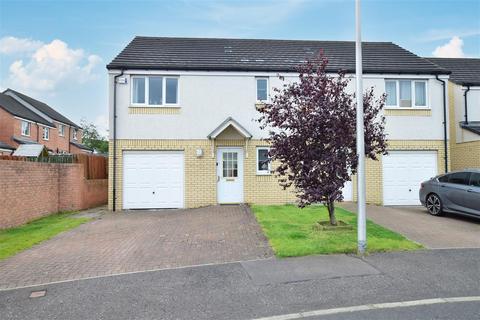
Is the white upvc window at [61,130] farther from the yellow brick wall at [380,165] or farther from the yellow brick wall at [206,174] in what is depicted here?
the yellow brick wall at [380,165]

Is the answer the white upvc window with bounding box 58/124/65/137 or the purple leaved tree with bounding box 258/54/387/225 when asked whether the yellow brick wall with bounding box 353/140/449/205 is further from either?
the white upvc window with bounding box 58/124/65/137

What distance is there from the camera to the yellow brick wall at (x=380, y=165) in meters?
14.6

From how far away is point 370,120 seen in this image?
8734 mm

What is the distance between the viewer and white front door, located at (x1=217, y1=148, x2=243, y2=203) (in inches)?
562

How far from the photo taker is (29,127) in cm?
3619

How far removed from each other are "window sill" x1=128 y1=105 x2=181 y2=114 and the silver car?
9.29 metres

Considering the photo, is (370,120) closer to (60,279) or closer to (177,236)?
(177,236)

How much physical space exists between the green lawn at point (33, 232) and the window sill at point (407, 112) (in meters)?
12.0

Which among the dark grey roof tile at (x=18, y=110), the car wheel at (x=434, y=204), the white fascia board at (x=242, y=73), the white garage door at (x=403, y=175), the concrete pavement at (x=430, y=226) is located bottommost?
the concrete pavement at (x=430, y=226)

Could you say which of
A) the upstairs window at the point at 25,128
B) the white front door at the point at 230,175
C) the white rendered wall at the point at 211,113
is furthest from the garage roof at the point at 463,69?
the upstairs window at the point at 25,128

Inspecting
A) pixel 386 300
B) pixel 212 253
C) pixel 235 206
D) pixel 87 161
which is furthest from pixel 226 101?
pixel 386 300

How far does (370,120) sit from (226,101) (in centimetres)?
694

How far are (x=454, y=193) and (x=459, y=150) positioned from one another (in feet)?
18.2

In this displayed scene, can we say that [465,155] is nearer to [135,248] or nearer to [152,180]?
[152,180]
